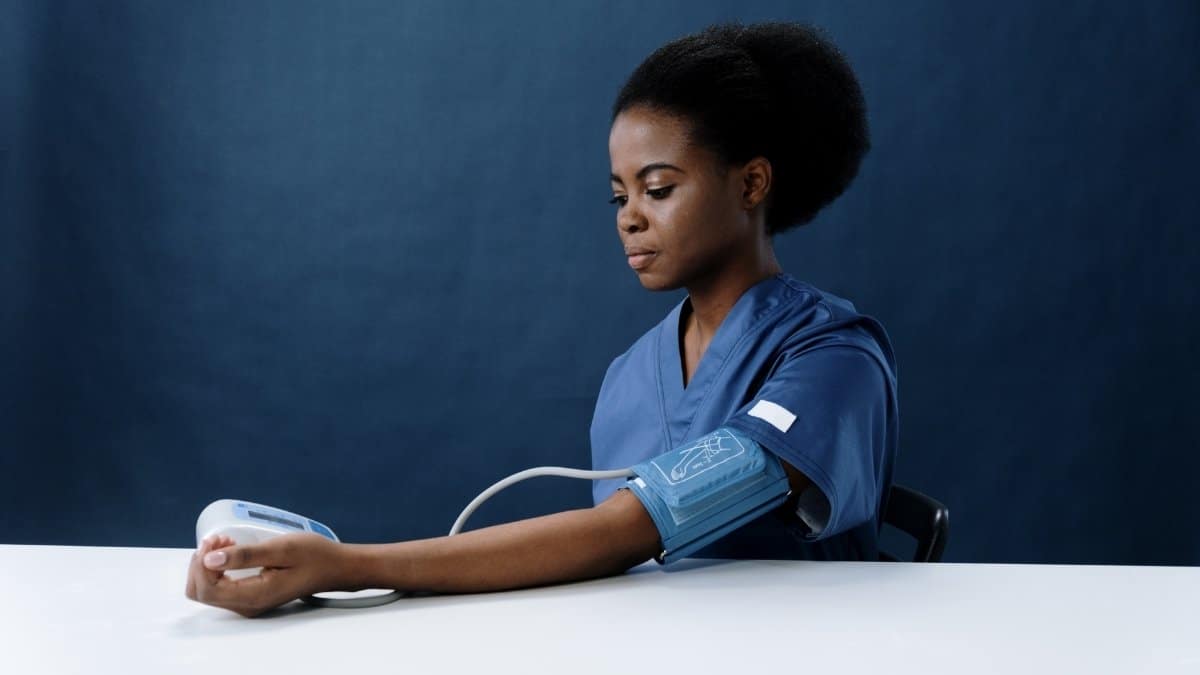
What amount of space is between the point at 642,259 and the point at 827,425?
33cm

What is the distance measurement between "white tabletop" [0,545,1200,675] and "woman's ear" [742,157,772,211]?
0.46 metres

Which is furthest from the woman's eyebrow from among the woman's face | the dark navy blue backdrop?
the dark navy blue backdrop

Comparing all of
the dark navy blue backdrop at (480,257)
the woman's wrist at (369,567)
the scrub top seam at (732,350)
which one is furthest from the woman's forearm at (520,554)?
the dark navy blue backdrop at (480,257)

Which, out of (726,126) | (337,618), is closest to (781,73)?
(726,126)

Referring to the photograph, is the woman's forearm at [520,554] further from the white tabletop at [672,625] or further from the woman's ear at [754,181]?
the woman's ear at [754,181]

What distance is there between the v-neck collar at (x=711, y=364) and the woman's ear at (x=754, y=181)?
0.09 metres

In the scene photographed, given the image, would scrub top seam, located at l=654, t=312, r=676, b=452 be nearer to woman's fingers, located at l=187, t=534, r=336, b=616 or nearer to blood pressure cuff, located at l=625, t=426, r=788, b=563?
blood pressure cuff, located at l=625, t=426, r=788, b=563

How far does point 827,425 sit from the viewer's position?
1.00 meters

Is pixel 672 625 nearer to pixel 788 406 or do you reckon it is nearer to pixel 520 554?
pixel 520 554

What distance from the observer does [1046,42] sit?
247 centimetres

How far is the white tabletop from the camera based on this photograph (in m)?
0.71

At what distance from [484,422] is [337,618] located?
5.83 feet

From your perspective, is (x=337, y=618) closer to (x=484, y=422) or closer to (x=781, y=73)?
(x=781, y=73)

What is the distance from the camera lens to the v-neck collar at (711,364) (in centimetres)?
120
